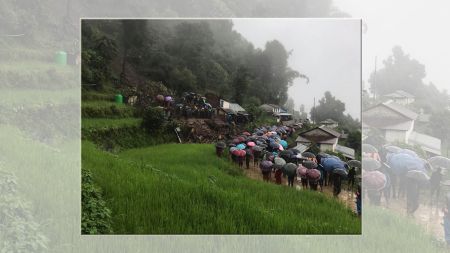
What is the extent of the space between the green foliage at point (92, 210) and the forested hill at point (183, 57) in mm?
1489

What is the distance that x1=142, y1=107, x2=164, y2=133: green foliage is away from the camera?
7.59 meters

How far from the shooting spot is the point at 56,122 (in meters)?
10.0

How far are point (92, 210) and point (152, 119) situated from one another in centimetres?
162

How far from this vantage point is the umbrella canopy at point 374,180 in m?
8.43

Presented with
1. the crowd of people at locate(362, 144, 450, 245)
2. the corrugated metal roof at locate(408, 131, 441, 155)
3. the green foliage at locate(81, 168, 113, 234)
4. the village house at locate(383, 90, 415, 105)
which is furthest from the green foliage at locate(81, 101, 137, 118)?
the village house at locate(383, 90, 415, 105)

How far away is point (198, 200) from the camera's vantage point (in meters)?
6.91

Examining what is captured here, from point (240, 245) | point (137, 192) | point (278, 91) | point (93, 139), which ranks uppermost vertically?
point (278, 91)

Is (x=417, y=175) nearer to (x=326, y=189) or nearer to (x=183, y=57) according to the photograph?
(x=326, y=189)

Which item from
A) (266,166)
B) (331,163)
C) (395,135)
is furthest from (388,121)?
(266,166)

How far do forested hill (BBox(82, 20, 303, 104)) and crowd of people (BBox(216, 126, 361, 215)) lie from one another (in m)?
0.58

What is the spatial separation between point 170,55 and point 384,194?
5.04 m

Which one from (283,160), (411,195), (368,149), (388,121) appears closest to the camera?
(283,160)

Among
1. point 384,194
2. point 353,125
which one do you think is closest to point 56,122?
point 353,125

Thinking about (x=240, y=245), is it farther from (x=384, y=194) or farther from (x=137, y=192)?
(x=384, y=194)
